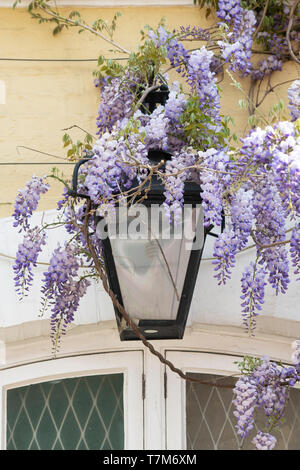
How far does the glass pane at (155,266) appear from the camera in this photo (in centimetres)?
316

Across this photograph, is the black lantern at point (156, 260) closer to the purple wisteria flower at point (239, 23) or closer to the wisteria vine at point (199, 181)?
the wisteria vine at point (199, 181)

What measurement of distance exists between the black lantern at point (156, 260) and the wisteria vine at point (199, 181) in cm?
6

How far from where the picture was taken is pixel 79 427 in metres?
3.97

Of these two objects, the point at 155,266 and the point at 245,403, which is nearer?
the point at 155,266

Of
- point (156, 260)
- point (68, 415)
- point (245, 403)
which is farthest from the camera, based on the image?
point (68, 415)

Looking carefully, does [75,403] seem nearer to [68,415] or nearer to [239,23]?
[68,415]

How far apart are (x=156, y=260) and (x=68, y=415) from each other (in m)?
1.10

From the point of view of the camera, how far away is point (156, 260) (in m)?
3.18

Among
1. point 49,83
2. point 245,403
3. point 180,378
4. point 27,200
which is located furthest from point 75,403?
point 49,83

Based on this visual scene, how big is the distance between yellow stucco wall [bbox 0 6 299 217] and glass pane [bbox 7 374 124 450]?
81 cm

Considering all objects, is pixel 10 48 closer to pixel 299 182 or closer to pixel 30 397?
pixel 30 397

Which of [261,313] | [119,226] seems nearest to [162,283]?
[119,226]

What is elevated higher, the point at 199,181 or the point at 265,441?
the point at 199,181

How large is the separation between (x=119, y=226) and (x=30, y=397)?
1.16m
